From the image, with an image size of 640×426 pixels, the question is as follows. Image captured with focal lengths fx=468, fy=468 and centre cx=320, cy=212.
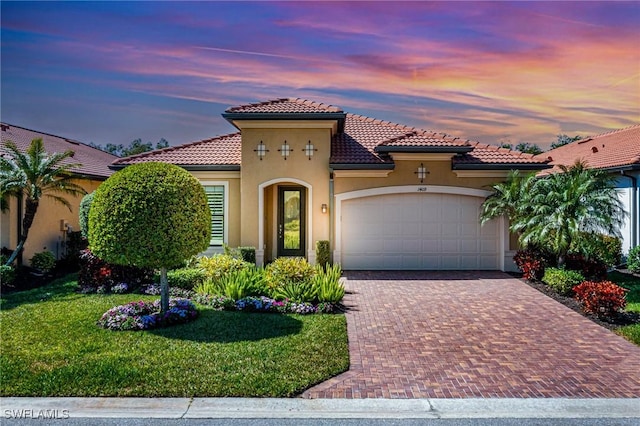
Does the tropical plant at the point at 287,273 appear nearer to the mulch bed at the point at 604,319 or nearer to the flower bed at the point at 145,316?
the flower bed at the point at 145,316

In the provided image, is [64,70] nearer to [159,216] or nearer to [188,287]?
[188,287]

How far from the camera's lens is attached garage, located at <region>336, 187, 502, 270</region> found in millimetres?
14984

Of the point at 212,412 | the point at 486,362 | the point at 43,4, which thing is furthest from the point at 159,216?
the point at 43,4

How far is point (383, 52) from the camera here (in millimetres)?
14047

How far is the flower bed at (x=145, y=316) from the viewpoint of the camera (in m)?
8.59

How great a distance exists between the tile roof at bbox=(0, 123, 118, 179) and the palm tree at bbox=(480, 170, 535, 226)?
13.8 meters

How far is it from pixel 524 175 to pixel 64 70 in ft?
52.0

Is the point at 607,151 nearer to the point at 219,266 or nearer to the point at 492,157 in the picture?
the point at 492,157

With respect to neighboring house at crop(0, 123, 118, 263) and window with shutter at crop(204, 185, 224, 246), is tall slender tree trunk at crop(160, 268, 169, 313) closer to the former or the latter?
window with shutter at crop(204, 185, 224, 246)

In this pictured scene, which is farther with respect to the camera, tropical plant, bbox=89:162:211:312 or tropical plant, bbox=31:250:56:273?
tropical plant, bbox=31:250:56:273

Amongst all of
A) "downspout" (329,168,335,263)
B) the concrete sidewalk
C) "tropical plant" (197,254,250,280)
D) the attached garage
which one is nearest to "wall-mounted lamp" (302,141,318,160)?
"downspout" (329,168,335,263)

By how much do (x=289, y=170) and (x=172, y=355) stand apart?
853 cm

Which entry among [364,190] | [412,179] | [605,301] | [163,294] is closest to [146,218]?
[163,294]

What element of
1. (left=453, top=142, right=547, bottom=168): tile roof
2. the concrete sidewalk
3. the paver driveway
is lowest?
the concrete sidewalk
